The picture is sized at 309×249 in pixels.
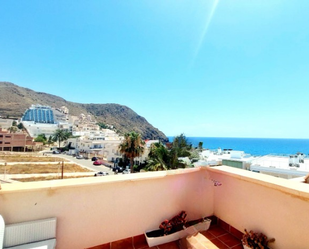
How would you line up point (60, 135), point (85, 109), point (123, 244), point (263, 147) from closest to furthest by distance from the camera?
point (123, 244)
point (60, 135)
point (263, 147)
point (85, 109)

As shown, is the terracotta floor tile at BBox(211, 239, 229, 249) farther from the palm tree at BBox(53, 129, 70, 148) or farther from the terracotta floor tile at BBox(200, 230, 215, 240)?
the palm tree at BBox(53, 129, 70, 148)

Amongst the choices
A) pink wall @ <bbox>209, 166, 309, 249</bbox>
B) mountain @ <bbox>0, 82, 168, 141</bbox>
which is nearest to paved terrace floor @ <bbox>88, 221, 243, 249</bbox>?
pink wall @ <bbox>209, 166, 309, 249</bbox>

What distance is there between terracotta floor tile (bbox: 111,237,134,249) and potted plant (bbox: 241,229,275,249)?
1.17 m

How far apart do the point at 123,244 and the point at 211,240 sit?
988 mm

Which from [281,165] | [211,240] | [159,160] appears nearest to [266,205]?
[211,240]

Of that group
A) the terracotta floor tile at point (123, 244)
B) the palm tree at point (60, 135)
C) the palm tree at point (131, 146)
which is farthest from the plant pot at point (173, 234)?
the palm tree at point (60, 135)

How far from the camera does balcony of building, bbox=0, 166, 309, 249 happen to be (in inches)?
51.7

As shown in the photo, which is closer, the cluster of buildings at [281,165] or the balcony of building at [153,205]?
the balcony of building at [153,205]

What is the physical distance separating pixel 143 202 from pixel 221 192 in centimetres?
106

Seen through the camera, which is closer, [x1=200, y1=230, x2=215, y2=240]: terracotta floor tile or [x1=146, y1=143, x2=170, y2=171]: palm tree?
[x1=200, y1=230, x2=215, y2=240]: terracotta floor tile

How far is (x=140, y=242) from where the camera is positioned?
1.70m

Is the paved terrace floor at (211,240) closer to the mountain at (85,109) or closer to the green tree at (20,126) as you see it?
the mountain at (85,109)

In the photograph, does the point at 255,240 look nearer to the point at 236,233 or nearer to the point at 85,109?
the point at 236,233

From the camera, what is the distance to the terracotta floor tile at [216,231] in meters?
1.91
